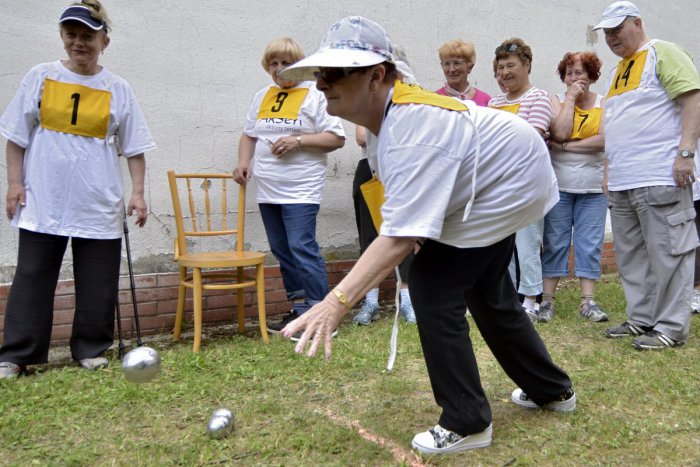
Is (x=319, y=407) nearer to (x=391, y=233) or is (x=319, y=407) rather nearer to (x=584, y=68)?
(x=391, y=233)

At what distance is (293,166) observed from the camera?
4852mm

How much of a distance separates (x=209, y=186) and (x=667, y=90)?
10.8 ft

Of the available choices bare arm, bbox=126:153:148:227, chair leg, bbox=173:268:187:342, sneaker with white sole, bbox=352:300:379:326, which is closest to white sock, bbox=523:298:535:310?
sneaker with white sole, bbox=352:300:379:326

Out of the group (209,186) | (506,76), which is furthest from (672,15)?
(209,186)

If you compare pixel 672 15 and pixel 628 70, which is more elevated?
pixel 672 15

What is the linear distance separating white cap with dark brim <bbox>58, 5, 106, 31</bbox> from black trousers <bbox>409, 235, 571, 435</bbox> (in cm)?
243

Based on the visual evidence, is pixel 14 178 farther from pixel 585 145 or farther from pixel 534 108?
pixel 585 145

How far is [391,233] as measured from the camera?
7.07ft

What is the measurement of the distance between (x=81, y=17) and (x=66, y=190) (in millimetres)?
992

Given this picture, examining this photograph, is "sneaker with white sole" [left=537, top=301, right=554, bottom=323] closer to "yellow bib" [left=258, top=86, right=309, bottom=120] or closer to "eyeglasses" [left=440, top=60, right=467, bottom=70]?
"eyeglasses" [left=440, top=60, right=467, bottom=70]

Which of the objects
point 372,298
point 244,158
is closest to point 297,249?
point 244,158

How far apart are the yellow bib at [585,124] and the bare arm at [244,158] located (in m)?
2.51

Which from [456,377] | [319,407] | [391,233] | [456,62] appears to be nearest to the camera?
[391,233]

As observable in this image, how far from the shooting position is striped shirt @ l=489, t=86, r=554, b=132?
5090 mm
